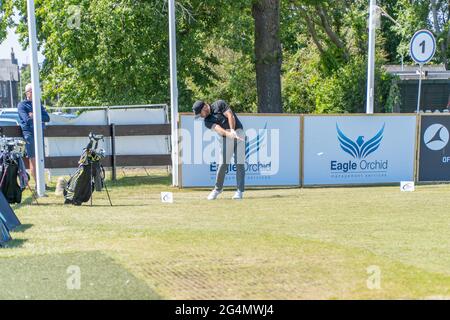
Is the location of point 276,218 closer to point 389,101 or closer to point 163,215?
point 163,215

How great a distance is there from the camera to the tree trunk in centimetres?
1853

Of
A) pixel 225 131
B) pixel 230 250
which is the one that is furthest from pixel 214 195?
pixel 230 250

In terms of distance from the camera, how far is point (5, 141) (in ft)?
35.9

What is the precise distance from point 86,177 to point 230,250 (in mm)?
4632

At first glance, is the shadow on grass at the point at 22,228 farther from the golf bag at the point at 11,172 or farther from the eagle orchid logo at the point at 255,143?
the eagle orchid logo at the point at 255,143

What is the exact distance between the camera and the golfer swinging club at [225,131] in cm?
1190

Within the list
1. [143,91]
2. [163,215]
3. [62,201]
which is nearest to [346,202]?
[163,215]

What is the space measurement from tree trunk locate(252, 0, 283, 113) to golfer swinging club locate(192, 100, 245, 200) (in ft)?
22.2

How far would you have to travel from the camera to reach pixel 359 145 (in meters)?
14.6

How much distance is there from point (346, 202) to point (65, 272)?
672 centimetres

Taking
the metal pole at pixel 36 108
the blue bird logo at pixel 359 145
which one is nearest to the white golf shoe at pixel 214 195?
the metal pole at pixel 36 108

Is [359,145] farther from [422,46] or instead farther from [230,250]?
[230,250]

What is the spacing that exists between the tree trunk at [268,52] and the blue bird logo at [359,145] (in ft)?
15.0
